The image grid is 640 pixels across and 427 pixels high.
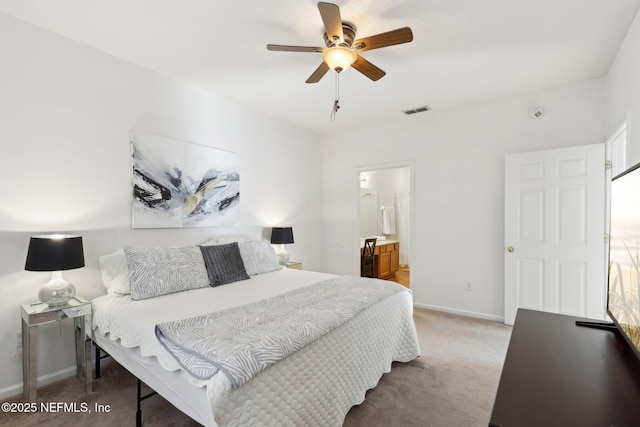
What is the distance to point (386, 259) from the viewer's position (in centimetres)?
626

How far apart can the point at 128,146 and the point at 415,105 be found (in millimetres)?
3167

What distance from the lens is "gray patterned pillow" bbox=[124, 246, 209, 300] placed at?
94.6 inches

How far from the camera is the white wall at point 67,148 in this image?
2.21 meters

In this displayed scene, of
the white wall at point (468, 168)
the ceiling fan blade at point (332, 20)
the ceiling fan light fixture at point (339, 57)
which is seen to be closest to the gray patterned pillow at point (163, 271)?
the ceiling fan light fixture at point (339, 57)

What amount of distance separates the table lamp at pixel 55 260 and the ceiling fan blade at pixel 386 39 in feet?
7.82

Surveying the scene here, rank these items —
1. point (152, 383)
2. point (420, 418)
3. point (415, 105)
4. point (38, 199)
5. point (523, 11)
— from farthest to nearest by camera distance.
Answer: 1. point (415, 105)
2. point (38, 199)
3. point (523, 11)
4. point (420, 418)
5. point (152, 383)

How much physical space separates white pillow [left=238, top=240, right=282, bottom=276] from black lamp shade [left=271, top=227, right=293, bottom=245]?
0.42 metres

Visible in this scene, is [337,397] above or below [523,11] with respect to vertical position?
below

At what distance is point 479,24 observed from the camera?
2293mm

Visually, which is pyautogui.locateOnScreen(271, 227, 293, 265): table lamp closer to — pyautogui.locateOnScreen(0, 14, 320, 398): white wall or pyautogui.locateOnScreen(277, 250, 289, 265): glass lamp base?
pyautogui.locateOnScreen(277, 250, 289, 265): glass lamp base

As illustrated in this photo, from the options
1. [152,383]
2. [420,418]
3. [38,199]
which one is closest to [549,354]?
[420,418]

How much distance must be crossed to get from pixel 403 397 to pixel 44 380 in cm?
261

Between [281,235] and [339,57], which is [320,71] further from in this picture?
[281,235]

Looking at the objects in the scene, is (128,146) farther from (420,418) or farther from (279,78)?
(420,418)
